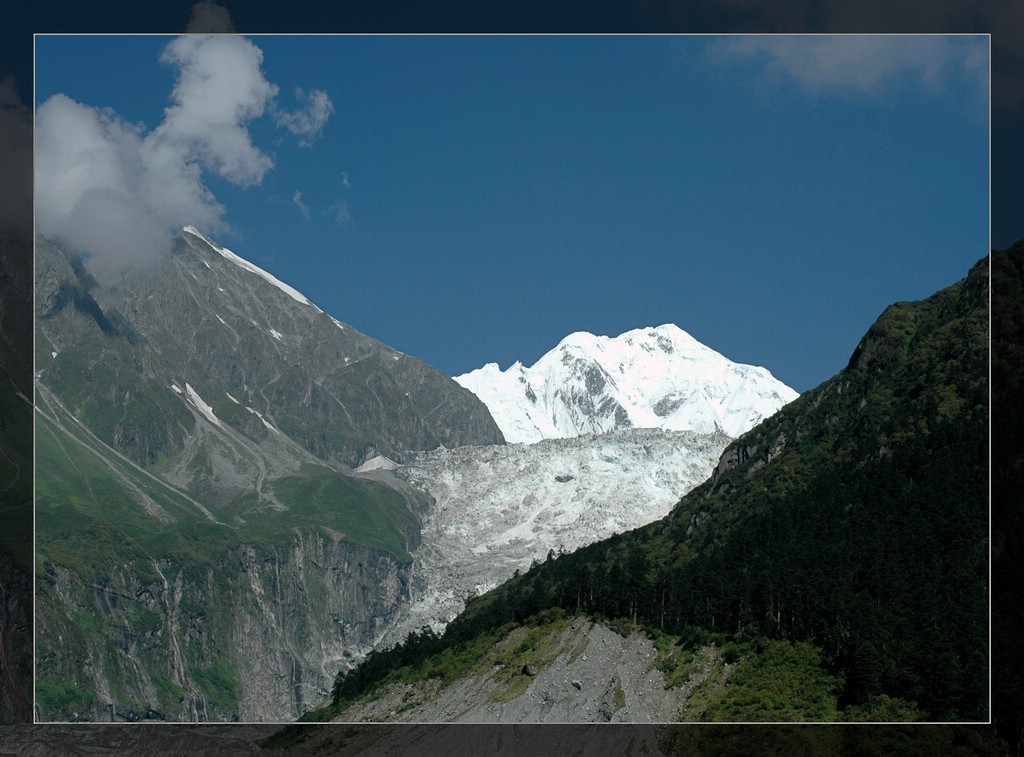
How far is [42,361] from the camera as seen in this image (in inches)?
5281

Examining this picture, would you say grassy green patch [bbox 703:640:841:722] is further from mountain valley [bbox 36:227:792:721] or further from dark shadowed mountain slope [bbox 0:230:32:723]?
mountain valley [bbox 36:227:792:721]

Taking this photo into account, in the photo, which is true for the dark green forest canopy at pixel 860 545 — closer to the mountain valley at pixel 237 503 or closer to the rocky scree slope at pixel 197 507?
the rocky scree slope at pixel 197 507

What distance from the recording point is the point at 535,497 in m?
169

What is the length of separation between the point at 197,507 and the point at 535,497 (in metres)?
45.5

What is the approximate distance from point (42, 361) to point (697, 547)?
Result: 319 ft

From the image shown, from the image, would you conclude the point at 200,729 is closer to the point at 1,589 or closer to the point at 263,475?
the point at 1,589

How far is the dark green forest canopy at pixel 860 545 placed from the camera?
29234 mm

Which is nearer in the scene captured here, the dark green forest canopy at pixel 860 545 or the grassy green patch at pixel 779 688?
the dark green forest canopy at pixel 860 545

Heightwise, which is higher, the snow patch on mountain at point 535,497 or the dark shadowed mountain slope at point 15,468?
the snow patch on mountain at point 535,497

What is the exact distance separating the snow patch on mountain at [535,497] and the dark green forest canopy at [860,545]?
90.3m

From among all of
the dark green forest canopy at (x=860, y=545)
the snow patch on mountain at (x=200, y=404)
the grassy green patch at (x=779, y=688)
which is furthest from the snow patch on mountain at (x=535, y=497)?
the grassy green patch at (x=779, y=688)

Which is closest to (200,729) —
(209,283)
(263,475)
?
(263,475)

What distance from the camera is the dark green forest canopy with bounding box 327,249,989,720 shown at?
29234mm

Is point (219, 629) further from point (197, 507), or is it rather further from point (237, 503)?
point (237, 503)
